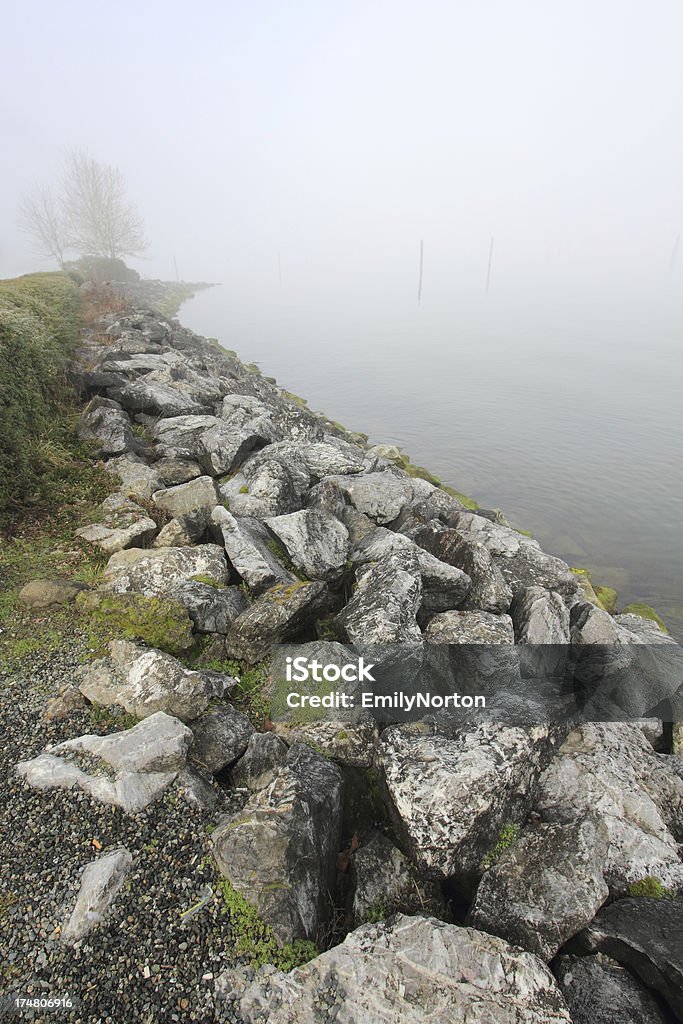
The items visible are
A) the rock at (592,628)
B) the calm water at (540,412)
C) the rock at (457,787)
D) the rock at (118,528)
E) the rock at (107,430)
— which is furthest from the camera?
the calm water at (540,412)

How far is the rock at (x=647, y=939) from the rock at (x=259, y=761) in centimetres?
297

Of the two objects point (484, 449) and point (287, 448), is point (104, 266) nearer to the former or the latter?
point (484, 449)

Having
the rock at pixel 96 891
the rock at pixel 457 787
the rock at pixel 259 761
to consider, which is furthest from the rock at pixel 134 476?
the rock at pixel 457 787

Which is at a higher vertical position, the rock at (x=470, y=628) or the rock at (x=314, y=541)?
the rock at (x=314, y=541)

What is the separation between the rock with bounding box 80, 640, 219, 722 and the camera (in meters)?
5.66

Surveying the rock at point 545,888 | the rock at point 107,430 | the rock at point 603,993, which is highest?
the rock at point 107,430

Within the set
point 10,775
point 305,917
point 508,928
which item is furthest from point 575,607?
point 10,775

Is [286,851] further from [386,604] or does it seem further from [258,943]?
[386,604]

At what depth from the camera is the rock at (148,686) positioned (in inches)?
223

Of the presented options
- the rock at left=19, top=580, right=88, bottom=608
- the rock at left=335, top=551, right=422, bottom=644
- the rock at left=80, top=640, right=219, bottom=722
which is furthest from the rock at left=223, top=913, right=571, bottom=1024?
the rock at left=19, top=580, right=88, bottom=608

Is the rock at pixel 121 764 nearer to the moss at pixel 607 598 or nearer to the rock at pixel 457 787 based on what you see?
the rock at pixel 457 787

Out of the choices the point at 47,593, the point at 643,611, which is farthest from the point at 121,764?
the point at 643,611

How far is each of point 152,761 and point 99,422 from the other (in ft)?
29.3

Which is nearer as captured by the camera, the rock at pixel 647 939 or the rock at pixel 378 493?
the rock at pixel 647 939
